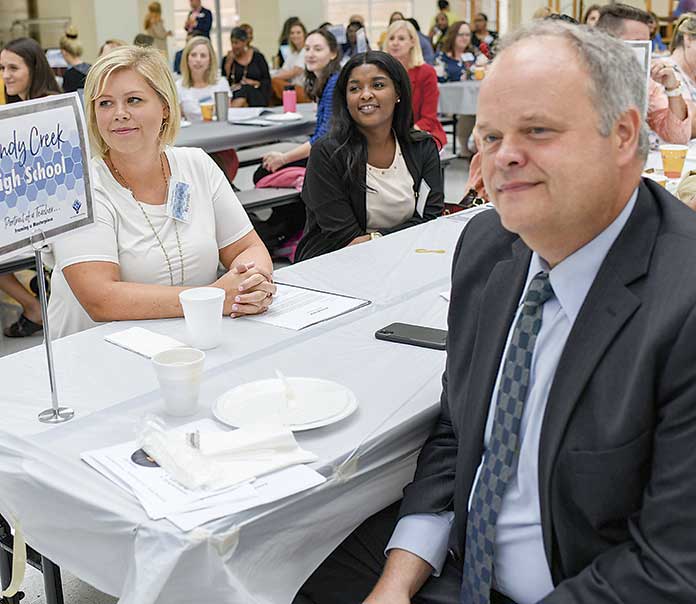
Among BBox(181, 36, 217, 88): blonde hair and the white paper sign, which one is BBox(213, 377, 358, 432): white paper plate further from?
BBox(181, 36, 217, 88): blonde hair

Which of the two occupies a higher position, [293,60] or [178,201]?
[293,60]

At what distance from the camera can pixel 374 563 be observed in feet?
4.90

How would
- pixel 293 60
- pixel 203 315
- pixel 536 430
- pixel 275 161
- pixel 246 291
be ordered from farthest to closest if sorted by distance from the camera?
pixel 293 60, pixel 275 161, pixel 246 291, pixel 203 315, pixel 536 430

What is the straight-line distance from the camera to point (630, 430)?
1.10m

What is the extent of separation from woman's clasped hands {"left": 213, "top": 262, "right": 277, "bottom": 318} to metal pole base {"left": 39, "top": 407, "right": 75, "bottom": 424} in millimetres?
548

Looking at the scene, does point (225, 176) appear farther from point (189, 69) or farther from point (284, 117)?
point (189, 69)

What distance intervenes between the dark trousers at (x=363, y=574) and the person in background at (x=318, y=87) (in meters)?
3.28

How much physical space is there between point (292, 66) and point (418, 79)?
4.41 meters

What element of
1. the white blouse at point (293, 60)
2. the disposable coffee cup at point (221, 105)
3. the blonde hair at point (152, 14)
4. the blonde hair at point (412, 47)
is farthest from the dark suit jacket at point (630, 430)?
the blonde hair at point (152, 14)

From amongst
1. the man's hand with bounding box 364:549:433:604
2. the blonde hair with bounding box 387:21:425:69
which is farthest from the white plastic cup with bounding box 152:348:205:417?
the blonde hair with bounding box 387:21:425:69

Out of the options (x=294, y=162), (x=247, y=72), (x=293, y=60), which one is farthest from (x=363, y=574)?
(x=293, y=60)

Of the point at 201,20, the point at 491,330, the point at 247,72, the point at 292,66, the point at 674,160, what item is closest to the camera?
the point at 491,330

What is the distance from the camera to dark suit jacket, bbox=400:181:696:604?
1071 millimetres

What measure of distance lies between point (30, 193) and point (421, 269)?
1.15 m
